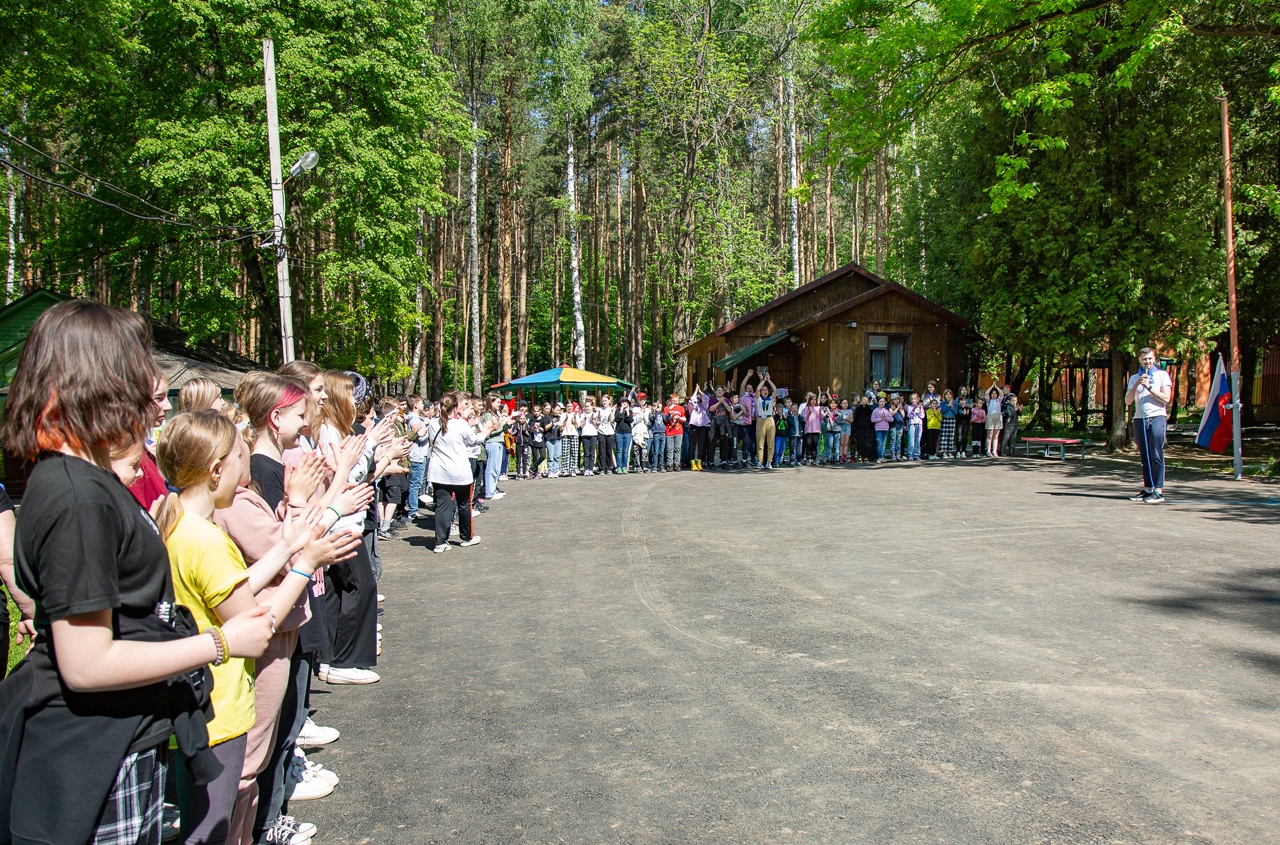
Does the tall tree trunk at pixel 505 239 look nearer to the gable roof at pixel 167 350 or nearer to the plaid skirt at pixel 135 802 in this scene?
the gable roof at pixel 167 350

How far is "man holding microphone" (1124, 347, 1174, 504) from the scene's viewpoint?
1237 cm

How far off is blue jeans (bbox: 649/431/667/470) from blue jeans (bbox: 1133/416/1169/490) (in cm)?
1110

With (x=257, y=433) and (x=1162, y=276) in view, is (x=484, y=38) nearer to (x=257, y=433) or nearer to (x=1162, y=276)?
(x=1162, y=276)

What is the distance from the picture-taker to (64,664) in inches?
74.2

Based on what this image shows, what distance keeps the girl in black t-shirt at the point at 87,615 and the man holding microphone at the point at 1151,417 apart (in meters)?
13.3

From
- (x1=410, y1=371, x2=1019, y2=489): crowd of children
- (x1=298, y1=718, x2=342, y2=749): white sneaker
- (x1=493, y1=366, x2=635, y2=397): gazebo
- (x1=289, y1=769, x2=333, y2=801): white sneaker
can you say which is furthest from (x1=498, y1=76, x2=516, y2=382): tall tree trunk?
(x1=289, y1=769, x2=333, y2=801): white sneaker

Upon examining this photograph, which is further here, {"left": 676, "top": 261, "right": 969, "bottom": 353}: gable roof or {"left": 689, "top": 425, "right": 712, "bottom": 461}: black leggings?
{"left": 676, "top": 261, "right": 969, "bottom": 353}: gable roof

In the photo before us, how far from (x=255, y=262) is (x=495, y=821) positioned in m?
26.6

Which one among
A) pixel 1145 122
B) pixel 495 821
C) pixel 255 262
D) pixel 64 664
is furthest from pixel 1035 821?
pixel 255 262

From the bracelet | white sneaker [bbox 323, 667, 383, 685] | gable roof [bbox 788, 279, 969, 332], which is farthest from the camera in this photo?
gable roof [bbox 788, 279, 969, 332]

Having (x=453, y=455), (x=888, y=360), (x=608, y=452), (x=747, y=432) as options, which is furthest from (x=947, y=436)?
(x=453, y=455)

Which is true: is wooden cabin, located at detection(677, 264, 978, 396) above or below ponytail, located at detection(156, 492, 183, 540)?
above

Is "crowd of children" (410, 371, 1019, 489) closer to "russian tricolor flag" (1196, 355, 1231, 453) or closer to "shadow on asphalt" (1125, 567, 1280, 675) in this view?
"russian tricolor flag" (1196, 355, 1231, 453)

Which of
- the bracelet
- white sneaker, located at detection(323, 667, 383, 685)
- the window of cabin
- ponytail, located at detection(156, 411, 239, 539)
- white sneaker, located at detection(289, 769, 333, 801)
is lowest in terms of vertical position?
white sneaker, located at detection(289, 769, 333, 801)
